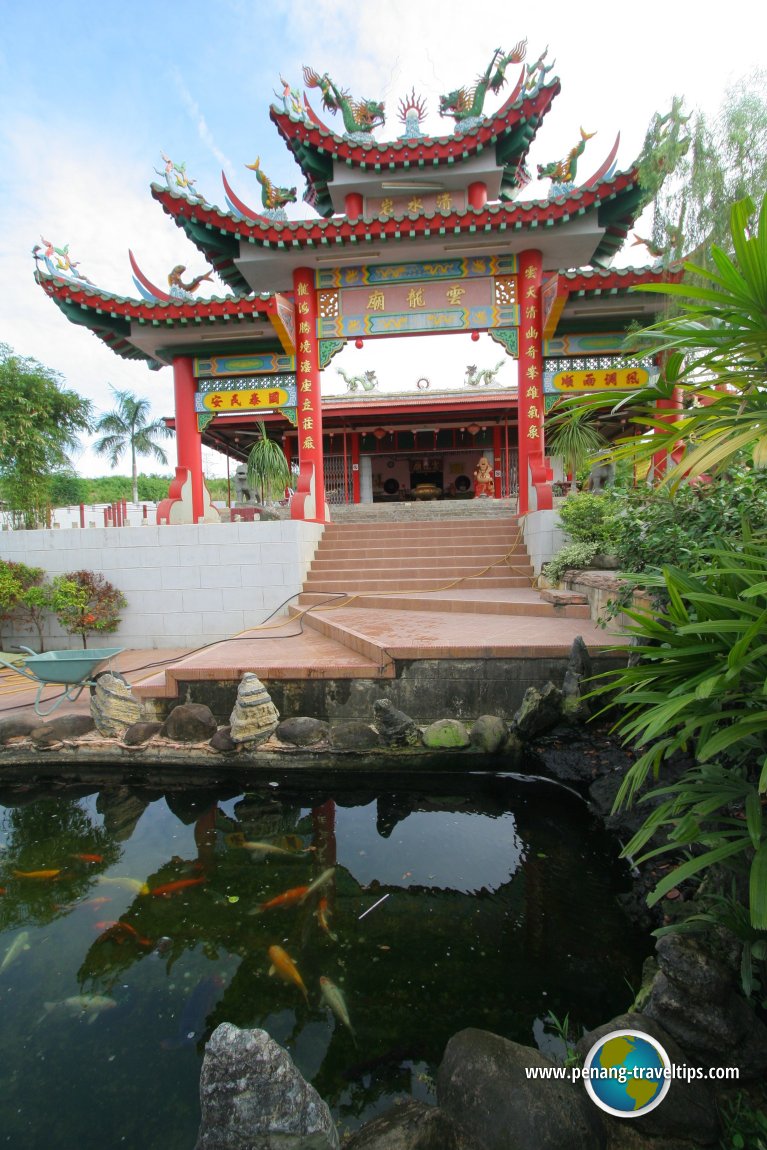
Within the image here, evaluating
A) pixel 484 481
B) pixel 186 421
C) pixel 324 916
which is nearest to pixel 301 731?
pixel 324 916

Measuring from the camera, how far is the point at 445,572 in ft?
25.7

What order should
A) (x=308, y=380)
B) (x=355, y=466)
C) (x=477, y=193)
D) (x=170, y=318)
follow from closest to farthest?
(x=170, y=318), (x=308, y=380), (x=477, y=193), (x=355, y=466)

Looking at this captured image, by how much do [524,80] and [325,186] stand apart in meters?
3.61

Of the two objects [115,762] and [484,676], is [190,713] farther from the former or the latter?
[484,676]

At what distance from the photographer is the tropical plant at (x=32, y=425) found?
43.7 ft

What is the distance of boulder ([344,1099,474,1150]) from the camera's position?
1.39 meters

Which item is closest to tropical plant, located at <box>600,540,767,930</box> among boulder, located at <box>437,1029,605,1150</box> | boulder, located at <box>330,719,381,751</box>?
boulder, located at <box>437,1029,605,1150</box>

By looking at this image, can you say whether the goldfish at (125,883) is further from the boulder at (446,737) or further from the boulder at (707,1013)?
the boulder at (707,1013)

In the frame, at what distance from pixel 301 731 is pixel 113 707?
1.63 m

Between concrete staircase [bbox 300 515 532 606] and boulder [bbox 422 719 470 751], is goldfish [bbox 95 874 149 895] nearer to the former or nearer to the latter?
boulder [bbox 422 719 470 751]

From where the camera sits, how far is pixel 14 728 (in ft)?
14.9

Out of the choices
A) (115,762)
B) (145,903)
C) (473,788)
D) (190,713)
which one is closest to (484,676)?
(473,788)

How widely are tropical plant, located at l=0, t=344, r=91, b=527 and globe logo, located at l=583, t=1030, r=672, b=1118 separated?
42.4ft

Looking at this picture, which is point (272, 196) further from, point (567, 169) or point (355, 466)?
point (355, 466)
